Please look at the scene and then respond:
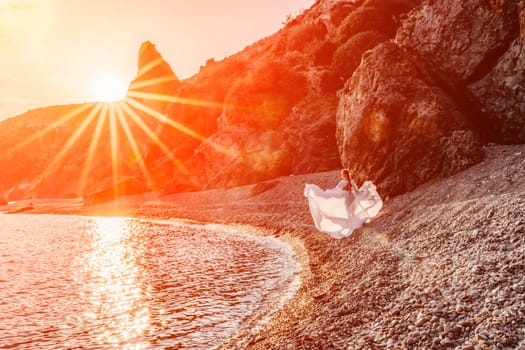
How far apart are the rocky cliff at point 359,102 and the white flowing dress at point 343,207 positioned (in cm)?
313

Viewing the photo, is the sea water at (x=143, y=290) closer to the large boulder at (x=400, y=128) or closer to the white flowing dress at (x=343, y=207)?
the white flowing dress at (x=343, y=207)

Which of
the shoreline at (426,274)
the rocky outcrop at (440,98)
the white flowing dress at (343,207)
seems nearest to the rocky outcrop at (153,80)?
the rocky outcrop at (440,98)

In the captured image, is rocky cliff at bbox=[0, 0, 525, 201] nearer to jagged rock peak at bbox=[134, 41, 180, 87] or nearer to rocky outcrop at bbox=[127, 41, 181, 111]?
rocky outcrop at bbox=[127, 41, 181, 111]

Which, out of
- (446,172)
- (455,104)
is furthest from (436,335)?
(455,104)

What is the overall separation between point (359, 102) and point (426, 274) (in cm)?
1843

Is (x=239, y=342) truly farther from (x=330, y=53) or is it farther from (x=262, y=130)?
(x=330, y=53)

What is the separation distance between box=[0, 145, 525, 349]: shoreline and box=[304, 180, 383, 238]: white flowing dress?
73cm

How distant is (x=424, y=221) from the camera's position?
17.4 m

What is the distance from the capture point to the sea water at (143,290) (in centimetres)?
1243

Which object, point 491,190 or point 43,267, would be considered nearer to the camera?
point 491,190

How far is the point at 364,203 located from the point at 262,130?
37298mm

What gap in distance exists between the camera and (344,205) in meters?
23.1

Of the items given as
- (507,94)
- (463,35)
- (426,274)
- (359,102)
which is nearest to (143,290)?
(426,274)

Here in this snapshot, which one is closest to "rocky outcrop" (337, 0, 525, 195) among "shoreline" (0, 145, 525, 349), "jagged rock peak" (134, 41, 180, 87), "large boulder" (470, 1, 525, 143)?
"large boulder" (470, 1, 525, 143)
